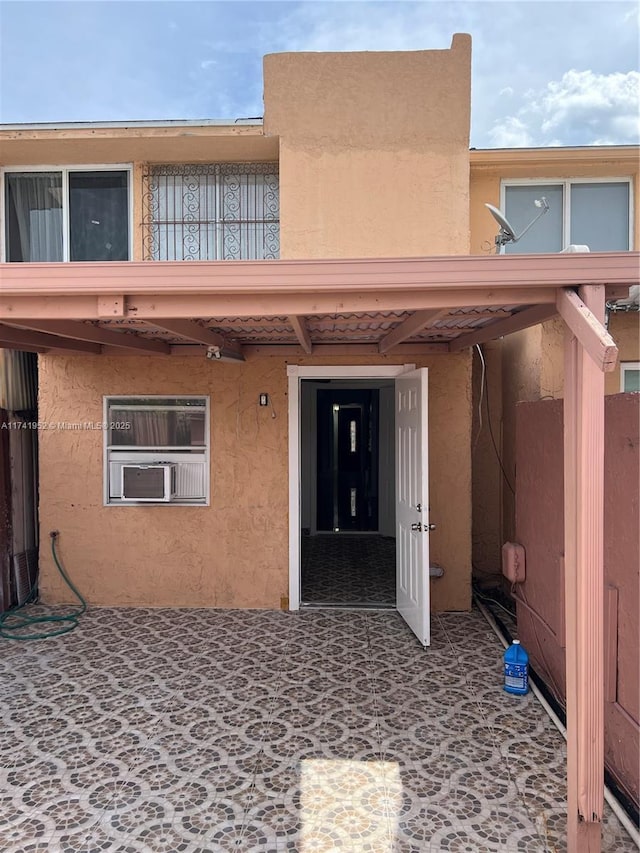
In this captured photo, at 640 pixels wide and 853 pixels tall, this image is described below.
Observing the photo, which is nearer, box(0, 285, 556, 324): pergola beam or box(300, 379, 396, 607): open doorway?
box(0, 285, 556, 324): pergola beam

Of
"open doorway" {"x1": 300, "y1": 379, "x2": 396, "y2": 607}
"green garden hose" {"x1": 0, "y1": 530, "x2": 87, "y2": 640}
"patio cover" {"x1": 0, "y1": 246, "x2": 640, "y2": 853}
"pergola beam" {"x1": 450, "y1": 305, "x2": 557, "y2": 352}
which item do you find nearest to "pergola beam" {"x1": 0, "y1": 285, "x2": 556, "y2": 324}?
"patio cover" {"x1": 0, "y1": 246, "x2": 640, "y2": 853}

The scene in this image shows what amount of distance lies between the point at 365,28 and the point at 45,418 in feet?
18.9

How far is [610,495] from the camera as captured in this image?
11.5 ft

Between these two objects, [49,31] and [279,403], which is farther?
[49,31]

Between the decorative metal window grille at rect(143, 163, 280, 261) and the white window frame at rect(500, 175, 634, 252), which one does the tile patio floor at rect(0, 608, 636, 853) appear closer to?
the decorative metal window grille at rect(143, 163, 280, 261)

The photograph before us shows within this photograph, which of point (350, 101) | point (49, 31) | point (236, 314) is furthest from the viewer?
point (49, 31)

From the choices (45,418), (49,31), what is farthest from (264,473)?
(49,31)

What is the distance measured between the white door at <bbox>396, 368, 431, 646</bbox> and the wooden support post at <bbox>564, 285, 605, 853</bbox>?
245 cm

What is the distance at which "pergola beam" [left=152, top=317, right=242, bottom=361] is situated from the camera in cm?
377

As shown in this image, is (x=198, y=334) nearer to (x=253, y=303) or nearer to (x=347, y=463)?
(x=253, y=303)

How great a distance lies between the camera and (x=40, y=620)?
19.7 feet

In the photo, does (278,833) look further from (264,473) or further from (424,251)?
(424,251)

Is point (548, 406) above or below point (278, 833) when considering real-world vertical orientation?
above

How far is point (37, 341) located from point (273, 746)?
3927 mm
